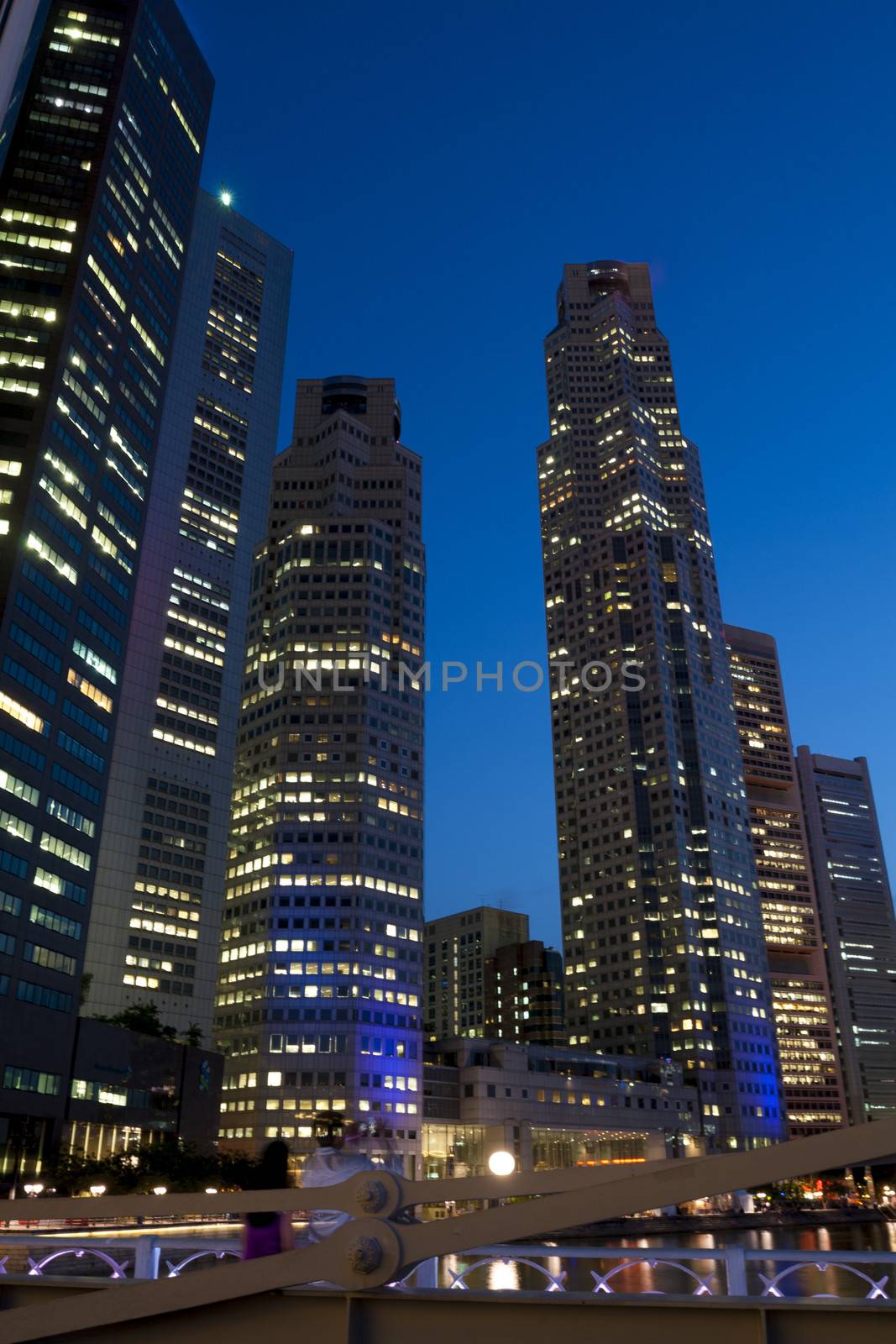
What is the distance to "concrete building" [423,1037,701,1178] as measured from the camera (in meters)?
162

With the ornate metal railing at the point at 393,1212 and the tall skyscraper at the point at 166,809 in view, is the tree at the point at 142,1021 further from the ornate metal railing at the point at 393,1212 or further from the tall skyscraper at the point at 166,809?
the ornate metal railing at the point at 393,1212

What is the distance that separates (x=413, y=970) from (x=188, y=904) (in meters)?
40.0

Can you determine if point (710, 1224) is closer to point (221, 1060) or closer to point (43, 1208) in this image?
point (221, 1060)

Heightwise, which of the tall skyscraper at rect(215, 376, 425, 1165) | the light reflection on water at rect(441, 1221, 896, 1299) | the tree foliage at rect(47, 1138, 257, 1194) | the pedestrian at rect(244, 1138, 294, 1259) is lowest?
the light reflection on water at rect(441, 1221, 896, 1299)

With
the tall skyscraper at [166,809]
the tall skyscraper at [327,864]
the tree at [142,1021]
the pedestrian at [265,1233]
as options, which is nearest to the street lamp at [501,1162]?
the pedestrian at [265,1233]

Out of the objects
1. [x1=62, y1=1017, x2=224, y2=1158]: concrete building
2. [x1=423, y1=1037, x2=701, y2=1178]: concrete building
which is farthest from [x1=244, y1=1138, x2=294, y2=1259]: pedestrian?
[x1=423, y1=1037, x2=701, y2=1178]: concrete building

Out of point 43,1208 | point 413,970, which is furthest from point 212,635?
point 43,1208

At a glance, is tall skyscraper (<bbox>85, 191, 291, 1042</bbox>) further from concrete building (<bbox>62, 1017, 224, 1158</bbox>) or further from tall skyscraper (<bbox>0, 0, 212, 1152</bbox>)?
tall skyscraper (<bbox>0, 0, 212, 1152</bbox>)

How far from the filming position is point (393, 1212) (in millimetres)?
6965

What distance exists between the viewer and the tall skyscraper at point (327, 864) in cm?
15725

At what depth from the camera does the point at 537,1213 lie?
6.53m

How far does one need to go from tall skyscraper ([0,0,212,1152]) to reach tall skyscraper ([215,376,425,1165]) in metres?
54.7

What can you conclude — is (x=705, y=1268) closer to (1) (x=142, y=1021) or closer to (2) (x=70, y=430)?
(1) (x=142, y=1021)

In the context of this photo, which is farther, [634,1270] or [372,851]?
[372,851]
